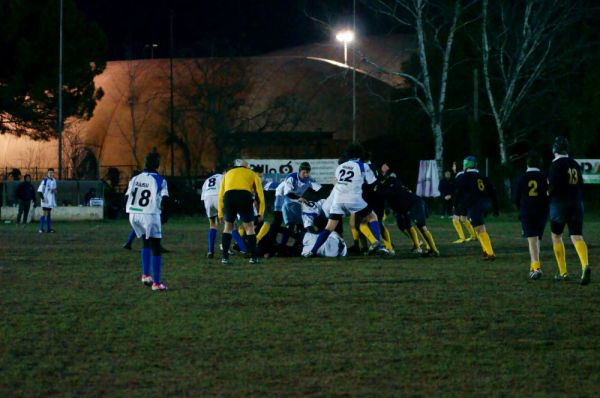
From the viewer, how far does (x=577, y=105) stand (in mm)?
51594

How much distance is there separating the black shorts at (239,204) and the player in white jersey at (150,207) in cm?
364

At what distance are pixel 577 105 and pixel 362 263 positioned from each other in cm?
3530

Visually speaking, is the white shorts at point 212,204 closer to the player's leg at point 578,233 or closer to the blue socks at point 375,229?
the blue socks at point 375,229

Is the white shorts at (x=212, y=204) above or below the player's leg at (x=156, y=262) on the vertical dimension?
above

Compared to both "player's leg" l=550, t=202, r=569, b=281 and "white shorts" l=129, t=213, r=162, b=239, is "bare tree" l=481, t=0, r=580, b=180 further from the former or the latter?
A: "white shorts" l=129, t=213, r=162, b=239

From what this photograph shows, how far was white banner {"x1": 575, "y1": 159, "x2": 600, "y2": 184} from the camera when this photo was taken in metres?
45.8

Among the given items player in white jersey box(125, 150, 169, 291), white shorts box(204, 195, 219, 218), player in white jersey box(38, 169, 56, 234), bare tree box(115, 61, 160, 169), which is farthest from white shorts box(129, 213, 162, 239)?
bare tree box(115, 61, 160, 169)

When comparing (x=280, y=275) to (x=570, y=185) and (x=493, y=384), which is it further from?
(x=493, y=384)

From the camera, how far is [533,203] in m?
15.7

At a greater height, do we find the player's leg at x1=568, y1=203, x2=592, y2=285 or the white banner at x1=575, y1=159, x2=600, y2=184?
the white banner at x1=575, y1=159, x2=600, y2=184

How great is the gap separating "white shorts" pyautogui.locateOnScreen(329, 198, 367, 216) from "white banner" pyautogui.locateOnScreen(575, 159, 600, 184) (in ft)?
93.0

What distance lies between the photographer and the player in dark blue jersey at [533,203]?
15.7 metres

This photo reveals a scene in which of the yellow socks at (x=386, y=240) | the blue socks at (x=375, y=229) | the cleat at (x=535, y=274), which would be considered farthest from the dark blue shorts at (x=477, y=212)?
the cleat at (x=535, y=274)

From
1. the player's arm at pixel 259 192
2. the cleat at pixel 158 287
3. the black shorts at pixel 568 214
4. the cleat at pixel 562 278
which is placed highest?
the player's arm at pixel 259 192
